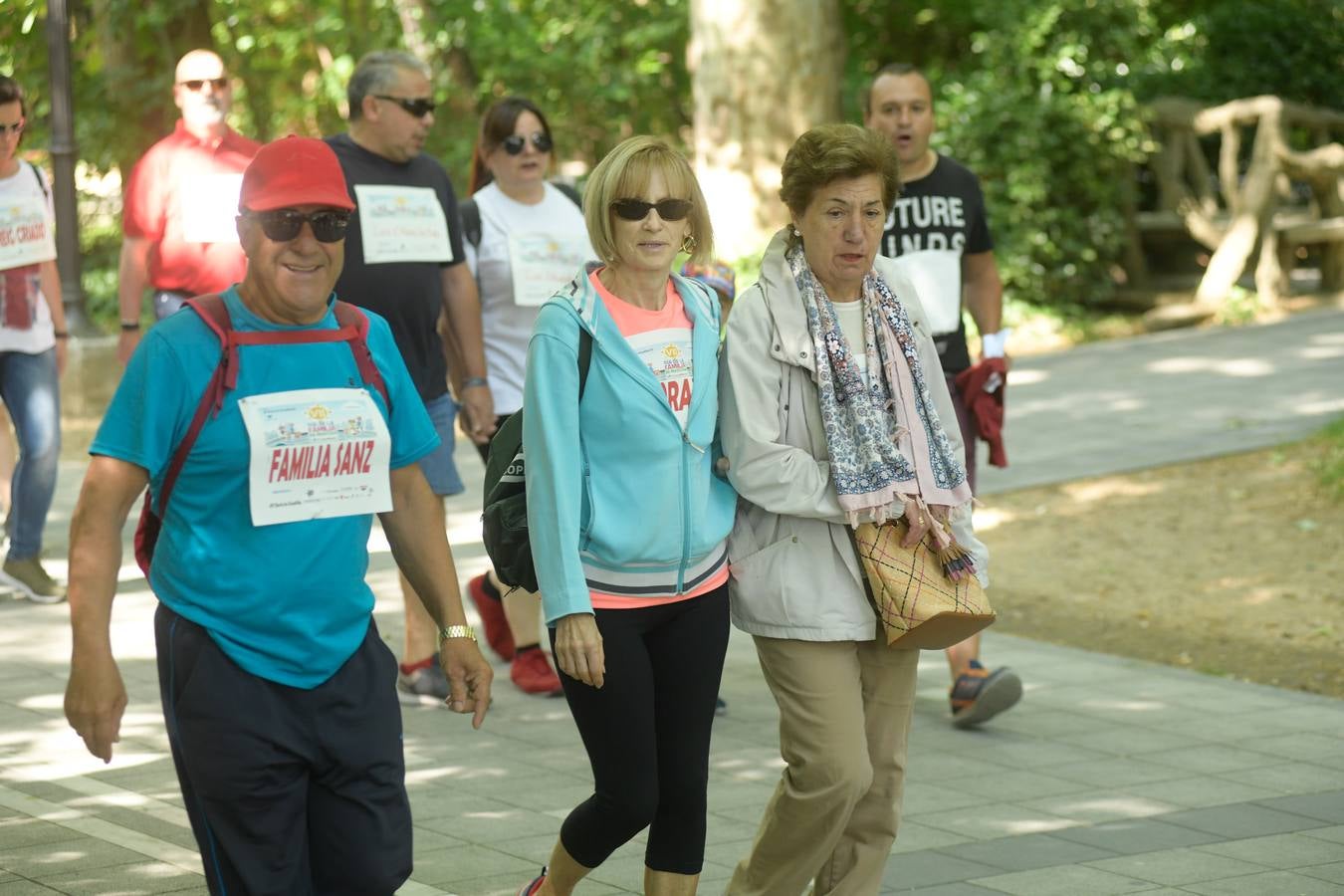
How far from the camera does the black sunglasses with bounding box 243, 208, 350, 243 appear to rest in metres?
3.65

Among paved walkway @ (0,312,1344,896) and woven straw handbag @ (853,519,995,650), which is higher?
woven straw handbag @ (853,519,995,650)

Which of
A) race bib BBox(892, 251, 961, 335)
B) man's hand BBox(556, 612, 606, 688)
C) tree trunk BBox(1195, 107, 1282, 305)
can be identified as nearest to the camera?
man's hand BBox(556, 612, 606, 688)

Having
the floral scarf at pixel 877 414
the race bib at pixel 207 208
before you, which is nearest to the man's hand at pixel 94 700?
the floral scarf at pixel 877 414

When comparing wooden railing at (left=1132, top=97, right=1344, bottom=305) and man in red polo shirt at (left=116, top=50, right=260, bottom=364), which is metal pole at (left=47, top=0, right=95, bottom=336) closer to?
man in red polo shirt at (left=116, top=50, right=260, bottom=364)

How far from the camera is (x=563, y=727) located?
672cm

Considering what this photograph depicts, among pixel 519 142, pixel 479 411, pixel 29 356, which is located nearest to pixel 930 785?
pixel 479 411

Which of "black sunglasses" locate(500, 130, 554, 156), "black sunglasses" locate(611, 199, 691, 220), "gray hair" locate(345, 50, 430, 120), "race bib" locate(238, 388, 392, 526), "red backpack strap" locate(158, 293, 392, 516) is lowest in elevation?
"race bib" locate(238, 388, 392, 526)

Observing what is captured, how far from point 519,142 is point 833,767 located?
3392 millimetres

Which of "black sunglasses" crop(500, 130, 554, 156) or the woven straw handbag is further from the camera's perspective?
"black sunglasses" crop(500, 130, 554, 156)

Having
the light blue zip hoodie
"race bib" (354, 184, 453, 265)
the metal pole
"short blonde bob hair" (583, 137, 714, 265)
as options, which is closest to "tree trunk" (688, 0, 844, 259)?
the metal pole

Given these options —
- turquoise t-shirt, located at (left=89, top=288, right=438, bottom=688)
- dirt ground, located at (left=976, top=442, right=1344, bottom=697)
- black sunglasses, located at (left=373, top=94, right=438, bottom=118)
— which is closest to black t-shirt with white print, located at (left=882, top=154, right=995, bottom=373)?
black sunglasses, located at (left=373, top=94, right=438, bottom=118)

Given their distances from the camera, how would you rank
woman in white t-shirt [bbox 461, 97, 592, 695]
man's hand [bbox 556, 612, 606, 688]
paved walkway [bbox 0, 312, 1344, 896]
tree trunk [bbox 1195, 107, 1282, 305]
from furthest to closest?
tree trunk [bbox 1195, 107, 1282, 305], woman in white t-shirt [bbox 461, 97, 592, 695], paved walkway [bbox 0, 312, 1344, 896], man's hand [bbox 556, 612, 606, 688]

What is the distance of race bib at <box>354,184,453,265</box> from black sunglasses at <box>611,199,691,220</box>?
2.50 metres

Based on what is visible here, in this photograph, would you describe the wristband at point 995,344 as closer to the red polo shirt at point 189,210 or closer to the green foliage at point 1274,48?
the red polo shirt at point 189,210
